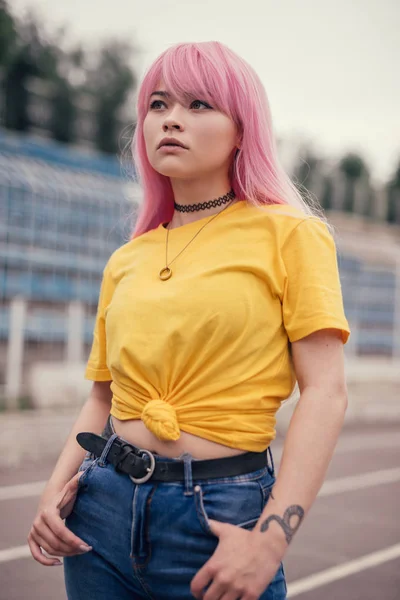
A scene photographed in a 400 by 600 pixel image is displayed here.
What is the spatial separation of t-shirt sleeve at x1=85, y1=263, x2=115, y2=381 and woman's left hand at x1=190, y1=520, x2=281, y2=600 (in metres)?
0.67

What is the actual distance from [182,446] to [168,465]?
5 cm

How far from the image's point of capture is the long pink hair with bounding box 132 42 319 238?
5.75 ft

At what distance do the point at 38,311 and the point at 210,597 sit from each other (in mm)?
11695

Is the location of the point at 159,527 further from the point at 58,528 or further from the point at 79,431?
the point at 79,431

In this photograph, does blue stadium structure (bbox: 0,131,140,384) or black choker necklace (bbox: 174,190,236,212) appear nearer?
black choker necklace (bbox: 174,190,236,212)

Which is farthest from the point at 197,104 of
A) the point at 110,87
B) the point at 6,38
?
the point at 110,87

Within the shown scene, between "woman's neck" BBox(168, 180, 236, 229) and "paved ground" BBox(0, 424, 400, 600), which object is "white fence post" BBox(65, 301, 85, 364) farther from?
"woman's neck" BBox(168, 180, 236, 229)

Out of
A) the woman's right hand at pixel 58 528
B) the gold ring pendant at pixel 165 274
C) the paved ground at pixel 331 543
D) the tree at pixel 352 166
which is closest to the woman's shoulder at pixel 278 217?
the gold ring pendant at pixel 165 274

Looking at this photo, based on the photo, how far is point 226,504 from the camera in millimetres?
1568

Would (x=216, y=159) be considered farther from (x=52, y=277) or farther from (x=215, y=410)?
(x=52, y=277)

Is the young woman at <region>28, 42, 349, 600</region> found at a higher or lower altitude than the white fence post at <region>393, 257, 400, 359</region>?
higher

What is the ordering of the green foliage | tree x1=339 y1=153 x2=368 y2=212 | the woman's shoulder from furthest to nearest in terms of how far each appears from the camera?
tree x1=339 y1=153 x2=368 y2=212, the green foliage, the woman's shoulder

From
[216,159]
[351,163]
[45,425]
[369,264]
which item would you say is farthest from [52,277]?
[351,163]

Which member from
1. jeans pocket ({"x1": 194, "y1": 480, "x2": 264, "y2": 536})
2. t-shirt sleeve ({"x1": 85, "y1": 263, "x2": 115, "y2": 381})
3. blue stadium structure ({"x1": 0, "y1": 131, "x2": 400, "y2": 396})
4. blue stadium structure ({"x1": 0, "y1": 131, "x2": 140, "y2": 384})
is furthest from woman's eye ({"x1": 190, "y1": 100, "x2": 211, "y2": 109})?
blue stadium structure ({"x1": 0, "y1": 131, "x2": 400, "y2": 396})
